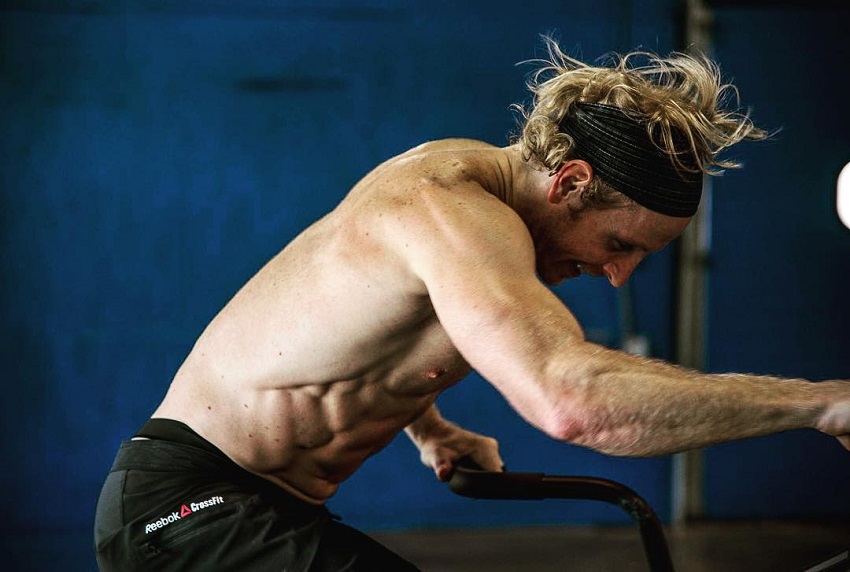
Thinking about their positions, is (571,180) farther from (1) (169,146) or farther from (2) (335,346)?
(1) (169,146)

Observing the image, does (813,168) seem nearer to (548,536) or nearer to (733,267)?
(733,267)

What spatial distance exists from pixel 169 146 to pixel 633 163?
2.70 metres

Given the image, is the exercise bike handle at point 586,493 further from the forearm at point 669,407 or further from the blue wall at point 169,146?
the blue wall at point 169,146

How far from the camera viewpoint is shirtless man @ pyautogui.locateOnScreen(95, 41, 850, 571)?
4.64 ft

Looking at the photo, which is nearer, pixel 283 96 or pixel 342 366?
pixel 342 366

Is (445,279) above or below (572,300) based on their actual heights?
above

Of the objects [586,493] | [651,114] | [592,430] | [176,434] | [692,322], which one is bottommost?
[692,322]

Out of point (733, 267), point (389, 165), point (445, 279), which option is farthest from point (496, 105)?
point (445, 279)

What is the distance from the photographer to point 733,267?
4152 millimetres

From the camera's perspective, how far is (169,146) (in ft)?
12.9

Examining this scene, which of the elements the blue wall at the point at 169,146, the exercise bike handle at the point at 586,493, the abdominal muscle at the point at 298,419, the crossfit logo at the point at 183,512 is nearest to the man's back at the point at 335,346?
the abdominal muscle at the point at 298,419

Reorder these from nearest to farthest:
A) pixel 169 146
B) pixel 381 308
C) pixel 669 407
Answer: pixel 669 407 < pixel 381 308 < pixel 169 146

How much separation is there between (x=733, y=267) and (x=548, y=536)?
1.39 m

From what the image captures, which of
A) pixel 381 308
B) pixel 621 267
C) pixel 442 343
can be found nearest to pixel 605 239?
pixel 621 267
